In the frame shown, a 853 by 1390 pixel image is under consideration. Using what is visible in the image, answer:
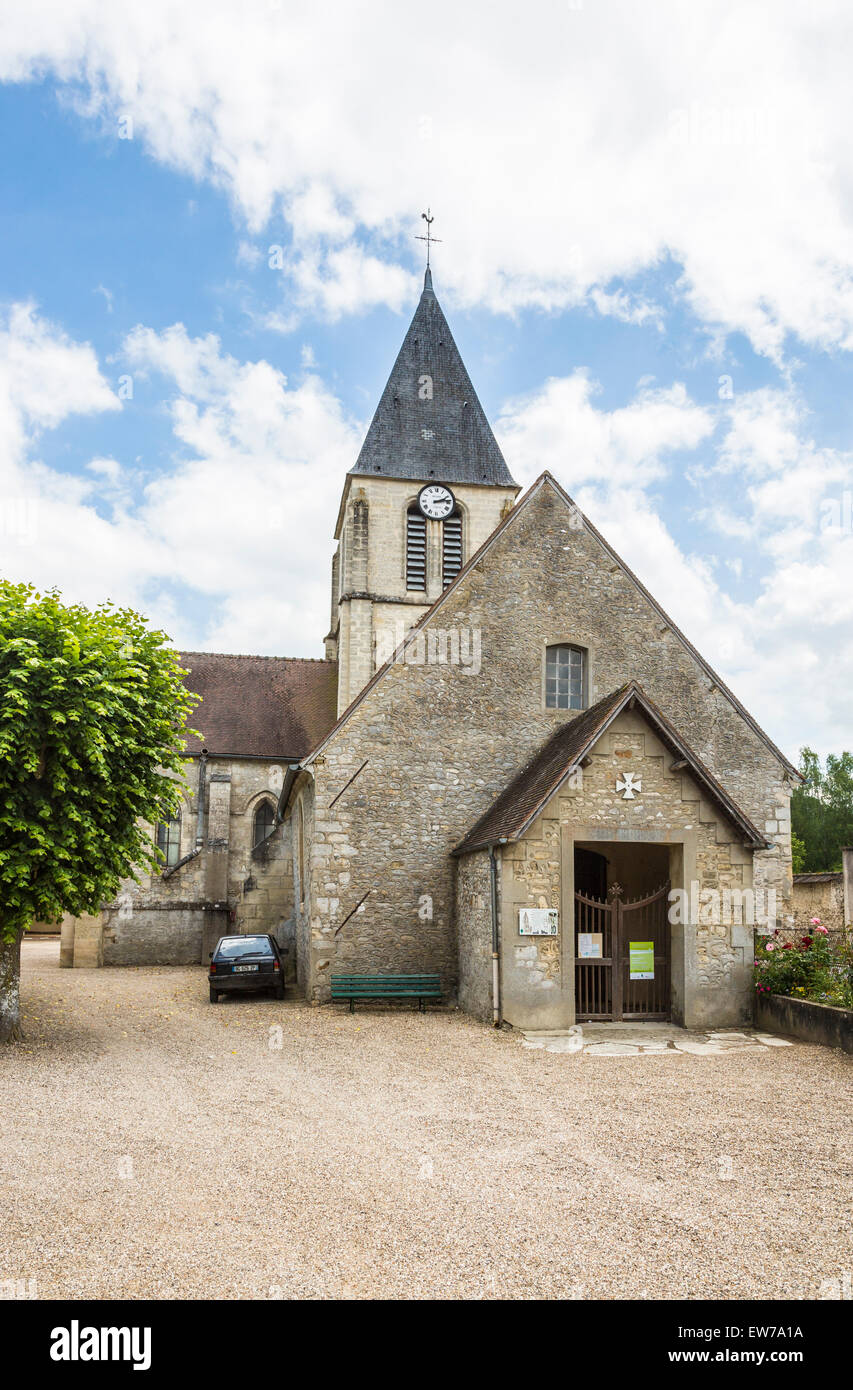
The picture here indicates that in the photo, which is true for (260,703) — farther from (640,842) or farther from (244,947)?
(640,842)

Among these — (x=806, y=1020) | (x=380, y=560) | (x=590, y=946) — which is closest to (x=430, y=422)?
(x=380, y=560)

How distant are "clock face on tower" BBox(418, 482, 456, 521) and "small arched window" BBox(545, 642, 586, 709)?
13.9 meters

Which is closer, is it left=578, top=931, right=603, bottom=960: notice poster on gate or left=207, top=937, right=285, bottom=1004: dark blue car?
left=578, top=931, right=603, bottom=960: notice poster on gate

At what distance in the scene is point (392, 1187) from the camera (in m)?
6.50

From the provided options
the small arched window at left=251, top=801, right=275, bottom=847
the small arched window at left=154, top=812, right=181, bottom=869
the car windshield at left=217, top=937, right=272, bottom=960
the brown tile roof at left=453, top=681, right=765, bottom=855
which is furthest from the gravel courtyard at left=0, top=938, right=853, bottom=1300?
the small arched window at left=154, top=812, right=181, bottom=869

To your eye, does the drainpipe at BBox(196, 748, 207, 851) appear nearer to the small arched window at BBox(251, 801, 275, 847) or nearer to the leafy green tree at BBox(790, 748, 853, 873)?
the small arched window at BBox(251, 801, 275, 847)

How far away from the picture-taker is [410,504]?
98.8 feet

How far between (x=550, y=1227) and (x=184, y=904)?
2223 cm

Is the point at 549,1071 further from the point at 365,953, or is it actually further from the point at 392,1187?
the point at 365,953

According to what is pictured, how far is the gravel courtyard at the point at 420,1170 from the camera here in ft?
16.5

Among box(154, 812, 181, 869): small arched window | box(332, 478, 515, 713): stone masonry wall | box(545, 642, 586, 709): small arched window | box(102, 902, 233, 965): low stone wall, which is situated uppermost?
box(332, 478, 515, 713): stone masonry wall

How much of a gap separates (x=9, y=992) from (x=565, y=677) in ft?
33.1

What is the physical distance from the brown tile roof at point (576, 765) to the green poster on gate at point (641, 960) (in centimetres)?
225

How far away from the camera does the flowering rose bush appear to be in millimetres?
12539
